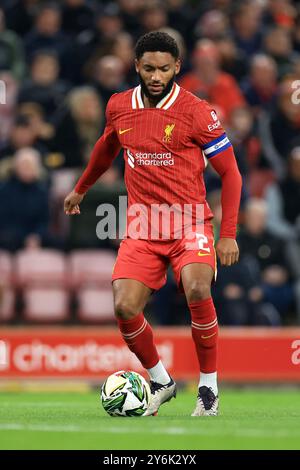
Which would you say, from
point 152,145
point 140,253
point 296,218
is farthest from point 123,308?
point 296,218

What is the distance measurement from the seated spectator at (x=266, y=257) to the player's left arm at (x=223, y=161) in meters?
5.49

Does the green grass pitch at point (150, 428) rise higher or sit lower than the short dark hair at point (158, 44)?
lower

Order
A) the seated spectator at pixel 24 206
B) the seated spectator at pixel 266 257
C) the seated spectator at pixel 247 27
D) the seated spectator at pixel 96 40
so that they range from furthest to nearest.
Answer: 1. the seated spectator at pixel 247 27
2. the seated spectator at pixel 96 40
3. the seated spectator at pixel 266 257
4. the seated spectator at pixel 24 206

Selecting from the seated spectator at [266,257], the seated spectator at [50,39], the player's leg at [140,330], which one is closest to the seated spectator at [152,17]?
the seated spectator at [50,39]

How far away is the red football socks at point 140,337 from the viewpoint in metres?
8.41

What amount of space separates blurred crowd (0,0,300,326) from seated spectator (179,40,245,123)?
0.06 ft

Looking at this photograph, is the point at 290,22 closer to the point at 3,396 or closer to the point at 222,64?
the point at 222,64

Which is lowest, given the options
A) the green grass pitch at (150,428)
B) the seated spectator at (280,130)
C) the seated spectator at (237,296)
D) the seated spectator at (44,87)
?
the green grass pitch at (150,428)

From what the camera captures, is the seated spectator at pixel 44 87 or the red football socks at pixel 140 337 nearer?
the red football socks at pixel 140 337

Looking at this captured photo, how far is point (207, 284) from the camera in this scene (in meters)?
8.22

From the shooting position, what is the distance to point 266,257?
1420 cm

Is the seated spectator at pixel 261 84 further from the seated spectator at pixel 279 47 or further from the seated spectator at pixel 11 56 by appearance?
the seated spectator at pixel 11 56

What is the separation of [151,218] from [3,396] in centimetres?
407

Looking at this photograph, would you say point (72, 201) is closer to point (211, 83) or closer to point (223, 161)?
point (223, 161)
